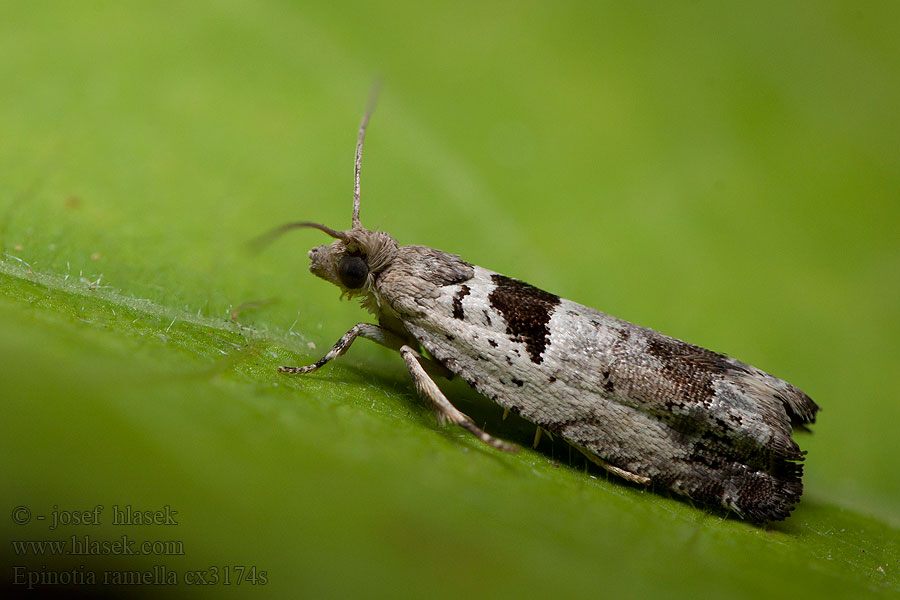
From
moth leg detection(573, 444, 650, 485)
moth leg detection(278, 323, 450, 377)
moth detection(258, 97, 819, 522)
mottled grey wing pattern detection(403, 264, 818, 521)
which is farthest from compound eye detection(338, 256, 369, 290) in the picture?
moth leg detection(573, 444, 650, 485)

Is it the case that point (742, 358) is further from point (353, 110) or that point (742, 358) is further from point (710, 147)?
point (353, 110)

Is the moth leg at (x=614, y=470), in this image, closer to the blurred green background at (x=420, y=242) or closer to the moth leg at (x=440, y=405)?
the blurred green background at (x=420, y=242)

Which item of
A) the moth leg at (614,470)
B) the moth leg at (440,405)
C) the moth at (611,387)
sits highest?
the moth at (611,387)

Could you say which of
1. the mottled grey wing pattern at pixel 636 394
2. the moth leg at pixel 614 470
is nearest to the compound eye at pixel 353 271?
the mottled grey wing pattern at pixel 636 394

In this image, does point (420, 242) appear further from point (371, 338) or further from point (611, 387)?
point (611, 387)

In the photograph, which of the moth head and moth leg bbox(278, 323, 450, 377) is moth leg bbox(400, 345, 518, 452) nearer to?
moth leg bbox(278, 323, 450, 377)
